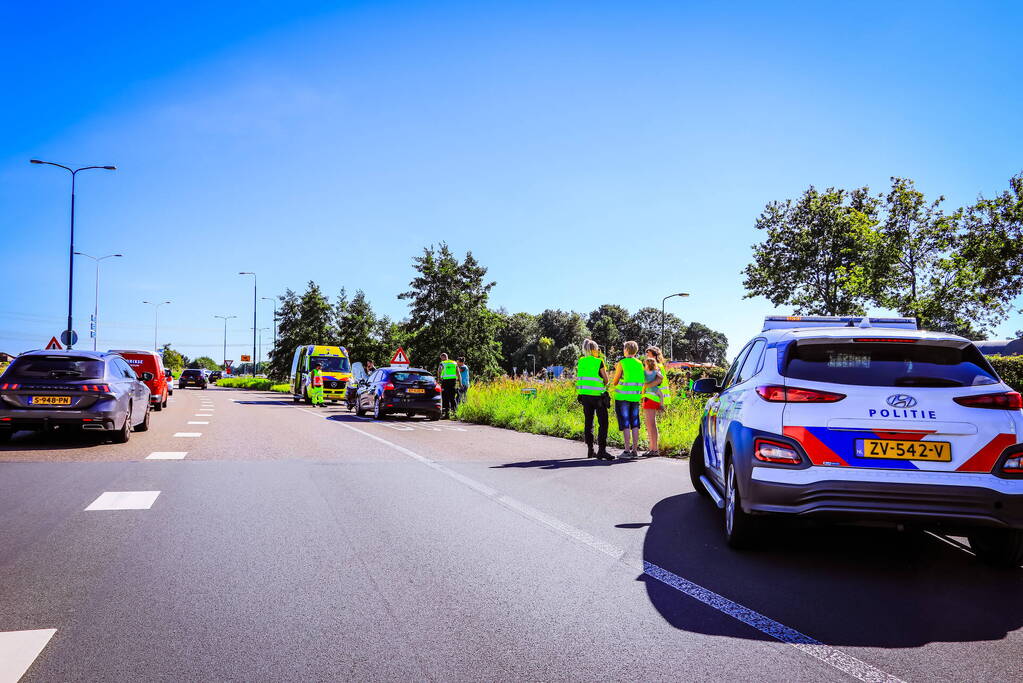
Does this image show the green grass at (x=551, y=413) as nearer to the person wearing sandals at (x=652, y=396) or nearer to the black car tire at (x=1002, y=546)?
the person wearing sandals at (x=652, y=396)

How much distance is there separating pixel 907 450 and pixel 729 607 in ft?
5.47

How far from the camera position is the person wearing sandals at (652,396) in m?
12.9

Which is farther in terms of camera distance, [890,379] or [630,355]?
[630,355]

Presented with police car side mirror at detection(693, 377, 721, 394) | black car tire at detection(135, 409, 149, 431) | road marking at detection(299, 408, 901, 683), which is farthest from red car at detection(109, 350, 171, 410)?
police car side mirror at detection(693, 377, 721, 394)

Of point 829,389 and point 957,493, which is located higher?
point 829,389

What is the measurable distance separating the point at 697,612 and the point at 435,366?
30829 mm

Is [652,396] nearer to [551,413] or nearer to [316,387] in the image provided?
[551,413]

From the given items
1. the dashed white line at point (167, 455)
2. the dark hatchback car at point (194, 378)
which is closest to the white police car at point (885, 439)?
the dashed white line at point (167, 455)

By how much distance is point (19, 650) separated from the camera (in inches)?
145

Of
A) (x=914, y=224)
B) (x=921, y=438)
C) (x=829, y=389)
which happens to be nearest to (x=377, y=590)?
(x=829, y=389)

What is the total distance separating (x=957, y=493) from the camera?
16.7 feet

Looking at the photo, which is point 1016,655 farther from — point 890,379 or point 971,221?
point 971,221

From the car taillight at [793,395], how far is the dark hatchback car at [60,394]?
11.2 metres

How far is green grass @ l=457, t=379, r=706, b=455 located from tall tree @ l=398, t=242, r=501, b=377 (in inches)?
345
